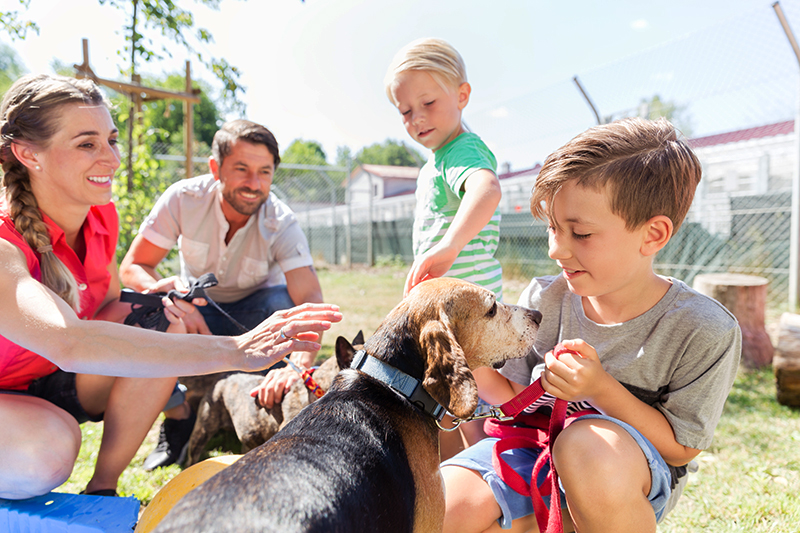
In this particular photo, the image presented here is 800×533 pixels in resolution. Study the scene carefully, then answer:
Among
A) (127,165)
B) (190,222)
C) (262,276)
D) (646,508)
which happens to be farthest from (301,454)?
(127,165)

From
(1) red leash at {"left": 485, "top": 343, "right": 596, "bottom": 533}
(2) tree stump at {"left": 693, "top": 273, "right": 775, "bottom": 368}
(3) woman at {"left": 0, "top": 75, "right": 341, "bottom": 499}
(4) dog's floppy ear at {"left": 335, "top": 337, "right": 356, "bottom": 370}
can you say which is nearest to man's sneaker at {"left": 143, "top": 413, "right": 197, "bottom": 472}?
(3) woman at {"left": 0, "top": 75, "right": 341, "bottom": 499}

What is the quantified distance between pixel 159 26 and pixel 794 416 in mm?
9078

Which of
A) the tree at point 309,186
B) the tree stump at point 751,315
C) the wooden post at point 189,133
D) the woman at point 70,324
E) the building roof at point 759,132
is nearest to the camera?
the woman at point 70,324

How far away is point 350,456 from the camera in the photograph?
5.55ft

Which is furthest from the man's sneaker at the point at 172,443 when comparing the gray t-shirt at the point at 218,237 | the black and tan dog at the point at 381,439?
the black and tan dog at the point at 381,439

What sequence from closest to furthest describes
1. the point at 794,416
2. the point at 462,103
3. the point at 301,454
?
the point at 301,454 → the point at 462,103 → the point at 794,416

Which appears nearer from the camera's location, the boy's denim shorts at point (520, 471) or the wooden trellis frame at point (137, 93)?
the boy's denim shorts at point (520, 471)

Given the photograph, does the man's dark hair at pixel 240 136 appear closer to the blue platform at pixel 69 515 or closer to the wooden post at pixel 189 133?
the blue platform at pixel 69 515

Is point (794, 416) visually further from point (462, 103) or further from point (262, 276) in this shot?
point (262, 276)

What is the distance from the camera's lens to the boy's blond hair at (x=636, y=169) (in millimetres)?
1951

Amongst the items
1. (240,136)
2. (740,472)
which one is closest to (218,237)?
(240,136)

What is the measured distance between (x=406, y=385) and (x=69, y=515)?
1566 mm

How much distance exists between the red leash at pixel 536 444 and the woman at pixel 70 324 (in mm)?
913

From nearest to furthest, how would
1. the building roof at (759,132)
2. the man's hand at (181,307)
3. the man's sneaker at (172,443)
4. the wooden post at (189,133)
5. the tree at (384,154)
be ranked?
the man's hand at (181,307), the man's sneaker at (172,443), the wooden post at (189,133), the building roof at (759,132), the tree at (384,154)
